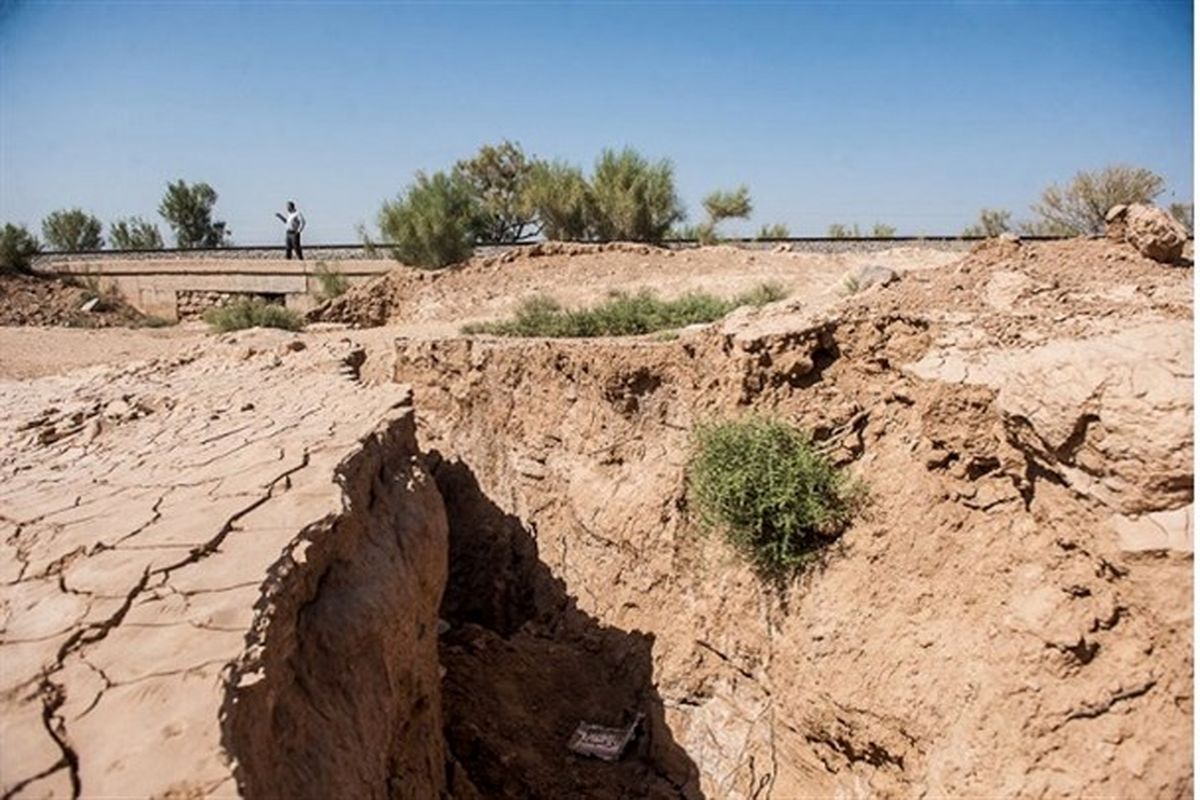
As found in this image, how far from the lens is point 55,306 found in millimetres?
14242

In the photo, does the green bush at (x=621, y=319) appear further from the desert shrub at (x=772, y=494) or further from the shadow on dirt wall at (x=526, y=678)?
the desert shrub at (x=772, y=494)

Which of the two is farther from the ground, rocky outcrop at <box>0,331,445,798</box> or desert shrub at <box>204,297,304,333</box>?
desert shrub at <box>204,297,304,333</box>

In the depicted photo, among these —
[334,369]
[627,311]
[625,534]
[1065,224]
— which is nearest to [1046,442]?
[625,534]

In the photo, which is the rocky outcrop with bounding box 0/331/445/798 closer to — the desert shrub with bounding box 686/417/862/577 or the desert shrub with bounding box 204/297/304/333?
the desert shrub with bounding box 686/417/862/577

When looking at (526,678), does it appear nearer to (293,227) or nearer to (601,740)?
(601,740)

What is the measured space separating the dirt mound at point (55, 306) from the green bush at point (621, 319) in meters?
8.10

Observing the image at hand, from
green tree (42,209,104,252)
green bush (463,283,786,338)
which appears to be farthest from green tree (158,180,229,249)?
green bush (463,283,786,338)

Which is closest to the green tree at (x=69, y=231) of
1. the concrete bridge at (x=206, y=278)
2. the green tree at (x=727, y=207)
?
the concrete bridge at (x=206, y=278)

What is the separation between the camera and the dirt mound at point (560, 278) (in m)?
11.6

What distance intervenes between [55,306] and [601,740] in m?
13.7

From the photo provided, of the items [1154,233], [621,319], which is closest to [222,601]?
[1154,233]

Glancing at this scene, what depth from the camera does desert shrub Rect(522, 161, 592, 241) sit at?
15500mm

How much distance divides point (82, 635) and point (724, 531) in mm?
3504

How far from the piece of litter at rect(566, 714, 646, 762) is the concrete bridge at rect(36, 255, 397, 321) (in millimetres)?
10405
